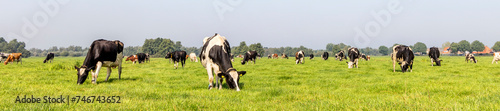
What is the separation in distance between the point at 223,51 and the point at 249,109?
4.25 m

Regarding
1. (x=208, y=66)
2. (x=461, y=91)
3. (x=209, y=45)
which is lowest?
(x=461, y=91)

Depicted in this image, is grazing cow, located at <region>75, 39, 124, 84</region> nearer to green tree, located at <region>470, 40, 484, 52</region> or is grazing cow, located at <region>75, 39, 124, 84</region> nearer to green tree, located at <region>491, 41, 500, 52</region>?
green tree, located at <region>470, 40, 484, 52</region>

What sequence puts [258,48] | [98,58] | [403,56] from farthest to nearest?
[258,48] < [403,56] < [98,58]

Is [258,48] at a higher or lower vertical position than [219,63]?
higher

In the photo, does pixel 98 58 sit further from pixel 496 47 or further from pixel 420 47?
pixel 420 47

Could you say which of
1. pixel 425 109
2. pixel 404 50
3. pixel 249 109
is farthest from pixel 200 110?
pixel 404 50

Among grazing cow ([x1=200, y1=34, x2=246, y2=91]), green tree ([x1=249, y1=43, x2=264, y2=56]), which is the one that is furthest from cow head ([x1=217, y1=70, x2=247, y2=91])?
green tree ([x1=249, y1=43, x2=264, y2=56])

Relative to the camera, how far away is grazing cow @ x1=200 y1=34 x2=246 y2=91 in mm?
8500

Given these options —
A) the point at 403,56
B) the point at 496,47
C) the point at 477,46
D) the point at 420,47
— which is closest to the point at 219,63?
the point at 403,56

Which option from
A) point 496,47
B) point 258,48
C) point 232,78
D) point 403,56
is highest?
point 496,47

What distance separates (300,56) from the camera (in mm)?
32750

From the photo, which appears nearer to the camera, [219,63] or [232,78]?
[232,78]

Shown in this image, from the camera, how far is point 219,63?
914 cm

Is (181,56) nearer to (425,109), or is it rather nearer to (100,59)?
(100,59)
